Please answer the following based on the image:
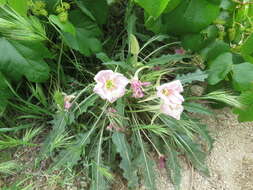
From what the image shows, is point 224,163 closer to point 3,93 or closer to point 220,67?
point 220,67

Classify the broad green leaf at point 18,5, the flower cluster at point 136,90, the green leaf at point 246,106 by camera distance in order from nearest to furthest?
the broad green leaf at point 18,5 → the flower cluster at point 136,90 → the green leaf at point 246,106

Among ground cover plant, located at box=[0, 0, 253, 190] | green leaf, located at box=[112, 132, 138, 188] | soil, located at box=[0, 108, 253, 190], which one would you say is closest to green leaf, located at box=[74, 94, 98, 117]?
ground cover plant, located at box=[0, 0, 253, 190]

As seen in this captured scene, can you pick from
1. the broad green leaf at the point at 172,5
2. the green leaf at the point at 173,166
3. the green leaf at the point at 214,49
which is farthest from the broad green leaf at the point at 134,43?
the green leaf at the point at 173,166

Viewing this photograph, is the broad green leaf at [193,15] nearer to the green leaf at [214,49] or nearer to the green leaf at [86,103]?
the green leaf at [214,49]

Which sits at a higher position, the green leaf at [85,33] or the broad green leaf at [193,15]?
the broad green leaf at [193,15]

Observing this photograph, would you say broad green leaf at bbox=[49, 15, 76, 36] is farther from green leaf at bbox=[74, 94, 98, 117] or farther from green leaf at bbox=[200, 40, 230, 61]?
green leaf at bbox=[200, 40, 230, 61]

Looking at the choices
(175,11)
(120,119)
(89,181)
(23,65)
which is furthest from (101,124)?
(175,11)

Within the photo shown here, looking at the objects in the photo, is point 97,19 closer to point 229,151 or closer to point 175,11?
point 175,11
